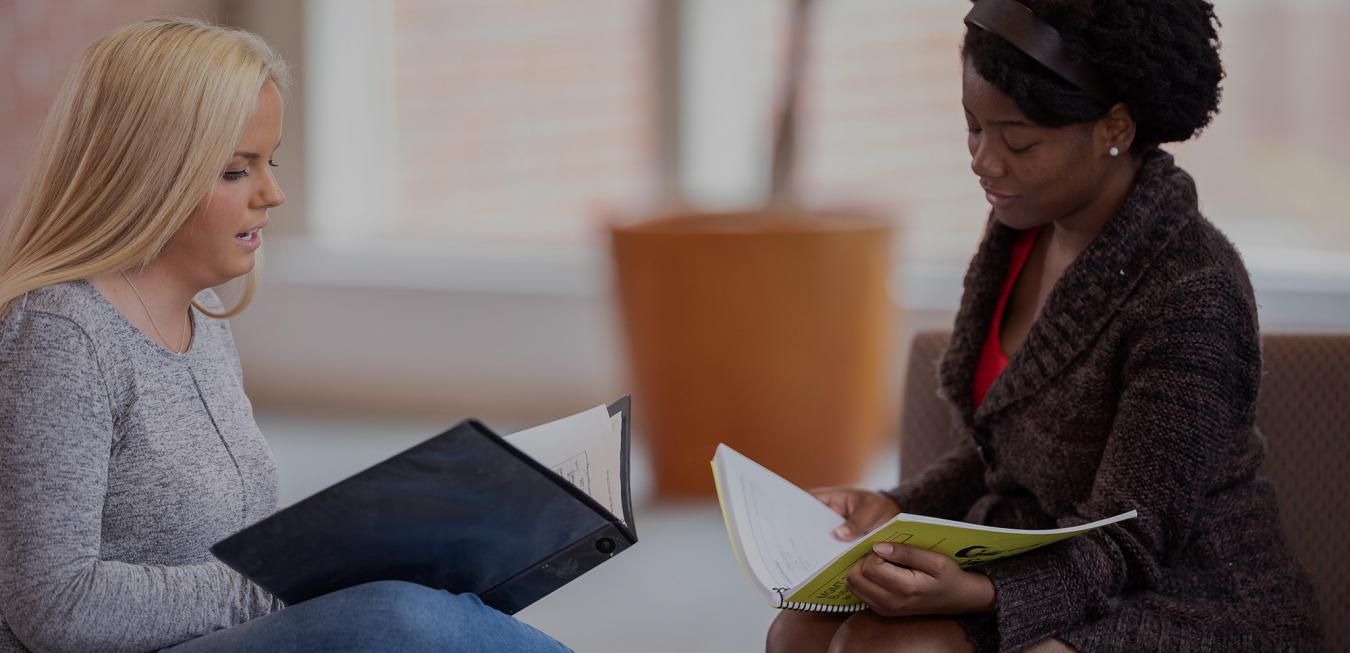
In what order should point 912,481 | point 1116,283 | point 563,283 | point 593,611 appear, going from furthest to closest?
point 563,283
point 593,611
point 912,481
point 1116,283

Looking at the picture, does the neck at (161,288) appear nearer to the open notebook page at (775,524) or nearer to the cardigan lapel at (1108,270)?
the open notebook page at (775,524)

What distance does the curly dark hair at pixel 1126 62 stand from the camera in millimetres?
1313

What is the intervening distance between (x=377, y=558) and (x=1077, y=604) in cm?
63

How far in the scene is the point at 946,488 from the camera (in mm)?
1616

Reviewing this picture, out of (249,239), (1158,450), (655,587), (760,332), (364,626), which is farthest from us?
(760,332)

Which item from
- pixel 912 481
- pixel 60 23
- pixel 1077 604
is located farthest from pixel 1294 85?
pixel 60 23

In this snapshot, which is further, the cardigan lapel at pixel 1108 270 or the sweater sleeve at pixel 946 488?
the sweater sleeve at pixel 946 488

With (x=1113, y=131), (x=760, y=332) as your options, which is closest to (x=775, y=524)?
(x=1113, y=131)

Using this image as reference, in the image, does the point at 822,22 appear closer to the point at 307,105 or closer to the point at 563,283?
the point at 563,283

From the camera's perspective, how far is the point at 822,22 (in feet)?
11.7

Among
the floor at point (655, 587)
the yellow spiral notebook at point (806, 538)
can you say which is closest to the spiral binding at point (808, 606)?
the yellow spiral notebook at point (806, 538)

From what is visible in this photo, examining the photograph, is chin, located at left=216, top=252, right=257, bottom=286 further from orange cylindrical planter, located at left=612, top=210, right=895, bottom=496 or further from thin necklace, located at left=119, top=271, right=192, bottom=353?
orange cylindrical planter, located at left=612, top=210, right=895, bottom=496

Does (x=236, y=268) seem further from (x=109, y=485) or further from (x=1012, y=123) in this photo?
(x=1012, y=123)

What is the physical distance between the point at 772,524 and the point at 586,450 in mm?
196
